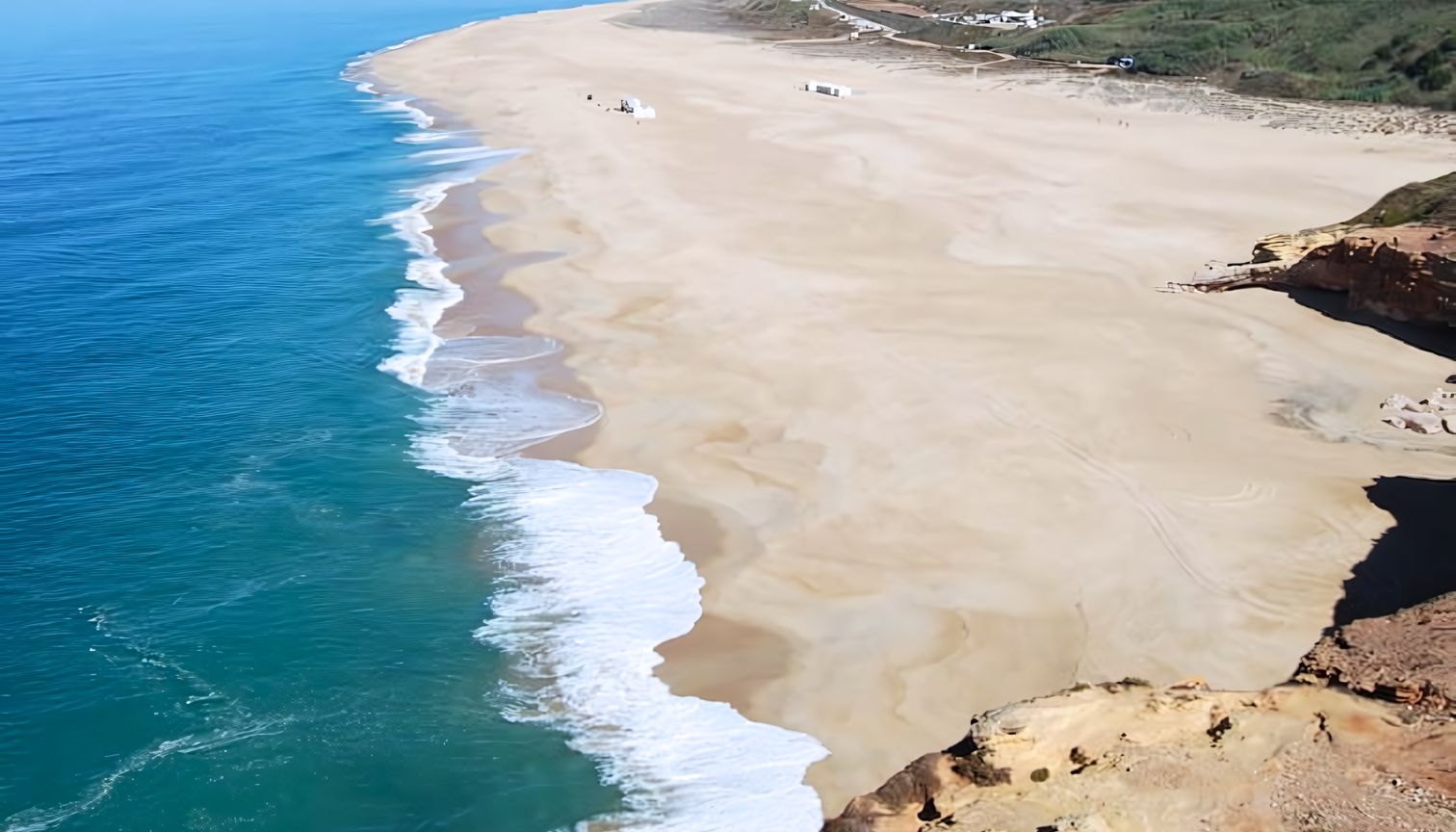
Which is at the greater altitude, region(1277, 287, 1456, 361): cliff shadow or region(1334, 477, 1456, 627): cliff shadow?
region(1277, 287, 1456, 361): cliff shadow

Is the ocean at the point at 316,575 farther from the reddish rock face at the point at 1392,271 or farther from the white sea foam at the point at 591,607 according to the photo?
the reddish rock face at the point at 1392,271

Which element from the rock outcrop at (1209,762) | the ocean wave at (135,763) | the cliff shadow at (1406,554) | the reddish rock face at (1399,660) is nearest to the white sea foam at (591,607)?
the ocean wave at (135,763)

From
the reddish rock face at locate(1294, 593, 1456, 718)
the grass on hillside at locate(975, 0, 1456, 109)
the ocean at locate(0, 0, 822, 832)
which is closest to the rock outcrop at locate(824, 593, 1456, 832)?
the reddish rock face at locate(1294, 593, 1456, 718)

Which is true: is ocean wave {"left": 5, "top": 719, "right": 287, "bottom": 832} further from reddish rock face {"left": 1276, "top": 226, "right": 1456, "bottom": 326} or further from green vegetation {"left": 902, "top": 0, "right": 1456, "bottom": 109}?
green vegetation {"left": 902, "top": 0, "right": 1456, "bottom": 109}

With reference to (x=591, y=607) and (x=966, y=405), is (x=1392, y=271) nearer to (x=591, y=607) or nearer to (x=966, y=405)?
(x=966, y=405)

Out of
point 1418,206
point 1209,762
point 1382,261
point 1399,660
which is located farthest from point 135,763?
point 1418,206
